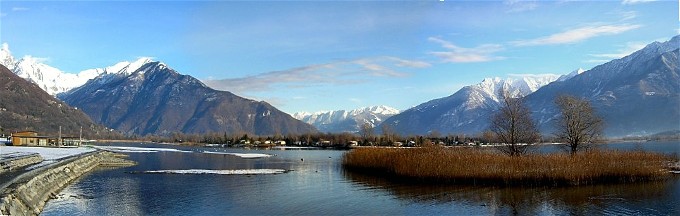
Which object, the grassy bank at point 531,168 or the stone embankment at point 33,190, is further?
the grassy bank at point 531,168

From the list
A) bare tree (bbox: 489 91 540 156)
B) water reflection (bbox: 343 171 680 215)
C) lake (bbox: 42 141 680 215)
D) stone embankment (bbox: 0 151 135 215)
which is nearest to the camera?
stone embankment (bbox: 0 151 135 215)

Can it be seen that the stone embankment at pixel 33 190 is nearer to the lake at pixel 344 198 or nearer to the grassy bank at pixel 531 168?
the lake at pixel 344 198

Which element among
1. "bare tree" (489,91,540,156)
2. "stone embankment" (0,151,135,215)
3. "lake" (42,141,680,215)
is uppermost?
"bare tree" (489,91,540,156)

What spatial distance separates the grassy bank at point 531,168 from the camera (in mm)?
42219

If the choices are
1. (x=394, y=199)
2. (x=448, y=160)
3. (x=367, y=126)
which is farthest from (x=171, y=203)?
(x=367, y=126)

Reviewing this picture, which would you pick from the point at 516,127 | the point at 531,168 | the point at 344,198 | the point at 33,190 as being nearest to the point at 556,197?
the point at 531,168

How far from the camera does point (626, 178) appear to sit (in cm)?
4456

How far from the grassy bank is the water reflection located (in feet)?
6.11

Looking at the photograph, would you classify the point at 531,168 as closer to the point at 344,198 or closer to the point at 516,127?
the point at 516,127

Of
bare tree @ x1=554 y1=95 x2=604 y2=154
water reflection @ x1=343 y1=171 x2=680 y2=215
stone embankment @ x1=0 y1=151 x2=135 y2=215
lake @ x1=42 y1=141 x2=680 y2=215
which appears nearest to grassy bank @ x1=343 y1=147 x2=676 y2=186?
water reflection @ x1=343 y1=171 x2=680 y2=215

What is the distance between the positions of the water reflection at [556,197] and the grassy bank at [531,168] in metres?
1.86

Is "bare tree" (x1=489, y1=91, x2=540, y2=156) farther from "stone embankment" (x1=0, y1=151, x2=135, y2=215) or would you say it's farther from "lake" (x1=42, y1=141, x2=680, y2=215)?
"stone embankment" (x1=0, y1=151, x2=135, y2=215)

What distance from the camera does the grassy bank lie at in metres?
42.2

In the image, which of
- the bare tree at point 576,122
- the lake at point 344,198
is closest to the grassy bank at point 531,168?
the lake at point 344,198
